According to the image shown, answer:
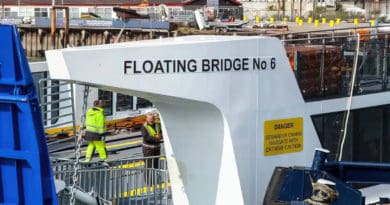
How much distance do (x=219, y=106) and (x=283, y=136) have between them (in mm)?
1146

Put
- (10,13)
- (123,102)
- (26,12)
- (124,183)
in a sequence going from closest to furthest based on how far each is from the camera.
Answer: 1. (124,183)
2. (123,102)
3. (10,13)
4. (26,12)

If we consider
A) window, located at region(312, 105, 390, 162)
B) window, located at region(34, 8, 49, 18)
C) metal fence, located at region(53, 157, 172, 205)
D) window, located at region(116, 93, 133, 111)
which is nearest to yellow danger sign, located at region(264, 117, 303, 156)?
window, located at region(312, 105, 390, 162)

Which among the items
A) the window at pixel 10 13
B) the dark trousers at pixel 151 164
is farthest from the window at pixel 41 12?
the dark trousers at pixel 151 164

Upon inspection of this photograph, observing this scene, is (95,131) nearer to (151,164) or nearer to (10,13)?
(151,164)

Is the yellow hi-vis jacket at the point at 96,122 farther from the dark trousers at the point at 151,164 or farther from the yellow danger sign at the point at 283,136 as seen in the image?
the yellow danger sign at the point at 283,136

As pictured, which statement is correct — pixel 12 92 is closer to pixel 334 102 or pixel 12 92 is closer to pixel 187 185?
pixel 187 185

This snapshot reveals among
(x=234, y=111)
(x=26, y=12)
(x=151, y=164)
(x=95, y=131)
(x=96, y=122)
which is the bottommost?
(x=151, y=164)

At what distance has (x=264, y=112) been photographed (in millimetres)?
Result: 9289

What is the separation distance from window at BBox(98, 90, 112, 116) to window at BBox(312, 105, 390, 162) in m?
9.76

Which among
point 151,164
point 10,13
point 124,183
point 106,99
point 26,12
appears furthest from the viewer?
point 26,12

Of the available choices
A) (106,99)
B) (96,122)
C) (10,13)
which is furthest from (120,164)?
(10,13)

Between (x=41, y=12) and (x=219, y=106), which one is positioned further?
(x=41, y=12)

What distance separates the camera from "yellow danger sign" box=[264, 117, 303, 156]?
9.37 m

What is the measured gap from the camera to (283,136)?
9555 mm
